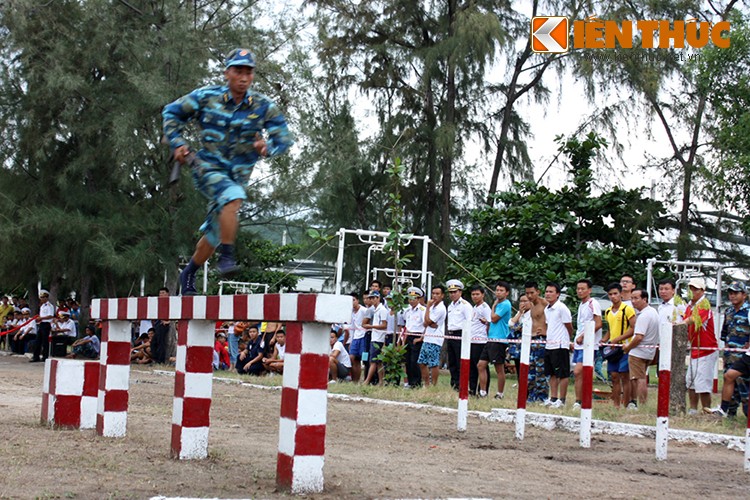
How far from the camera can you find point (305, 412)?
6.39m

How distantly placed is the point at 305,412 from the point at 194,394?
6.27ft

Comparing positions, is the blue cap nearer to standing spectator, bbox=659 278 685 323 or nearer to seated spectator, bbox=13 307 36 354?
standing spectator, bbox=659 278 685 323

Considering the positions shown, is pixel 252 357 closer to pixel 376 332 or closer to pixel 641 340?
pixel 376 332

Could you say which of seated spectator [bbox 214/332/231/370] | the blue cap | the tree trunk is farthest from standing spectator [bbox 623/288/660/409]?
seated spectator [bbox 214/332/231/370]

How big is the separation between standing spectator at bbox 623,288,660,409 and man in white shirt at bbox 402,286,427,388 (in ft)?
18.1

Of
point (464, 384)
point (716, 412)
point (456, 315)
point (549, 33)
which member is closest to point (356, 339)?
point (456, 315)

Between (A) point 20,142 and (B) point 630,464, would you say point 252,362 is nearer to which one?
(A) point 20,142

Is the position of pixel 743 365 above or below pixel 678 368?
above

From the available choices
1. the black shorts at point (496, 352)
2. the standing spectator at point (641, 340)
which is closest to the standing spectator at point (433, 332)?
the black shorts at point (496, 352)

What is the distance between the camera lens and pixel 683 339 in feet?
42.8

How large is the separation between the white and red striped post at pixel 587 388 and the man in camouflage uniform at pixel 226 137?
4358 millimetres

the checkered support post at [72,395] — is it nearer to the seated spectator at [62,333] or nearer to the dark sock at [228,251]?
the dark sock at [228,251]

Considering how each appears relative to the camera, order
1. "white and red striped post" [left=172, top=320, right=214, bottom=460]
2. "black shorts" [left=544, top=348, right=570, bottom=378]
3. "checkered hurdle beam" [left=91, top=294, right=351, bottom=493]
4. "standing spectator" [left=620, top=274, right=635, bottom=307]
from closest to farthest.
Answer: "checkered hurdle beam" [left=91, top=294, right=351, bottom=493] < "white and red striped post" [left=172, top=320, right=214, bottom=460] < "black shorts" [left=544, top=348, right=570, bottom=378] < "standing spectator" [left=620, top=274, right=635, bottom=307]

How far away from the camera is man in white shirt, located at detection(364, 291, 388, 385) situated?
19.5 m
